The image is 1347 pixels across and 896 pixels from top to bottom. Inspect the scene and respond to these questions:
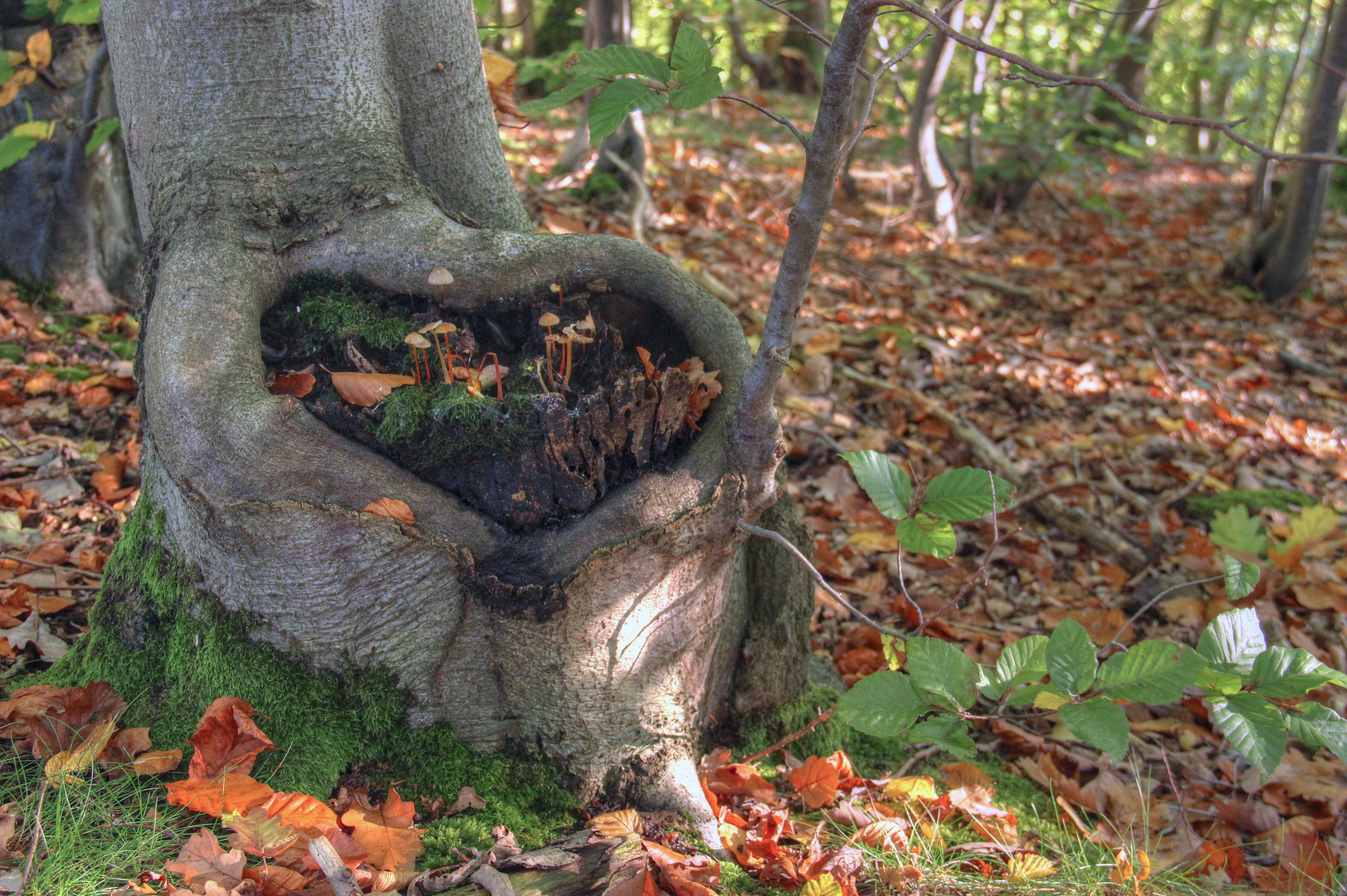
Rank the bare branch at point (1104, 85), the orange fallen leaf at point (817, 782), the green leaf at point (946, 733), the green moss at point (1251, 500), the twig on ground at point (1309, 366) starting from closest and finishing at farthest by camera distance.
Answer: the bare branch at point (1104, 85) < the green leaf at point (946, 733) < the orange fallen leaf at point (817, 782) < the green moss at point (1251, 500) < the twig on ground at point (1309, 366)

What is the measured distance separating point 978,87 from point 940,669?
693 centimetres

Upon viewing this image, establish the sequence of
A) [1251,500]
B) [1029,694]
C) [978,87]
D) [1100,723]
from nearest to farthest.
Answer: [1100,723] → [1029,694] → [1251,500] → [978,87]

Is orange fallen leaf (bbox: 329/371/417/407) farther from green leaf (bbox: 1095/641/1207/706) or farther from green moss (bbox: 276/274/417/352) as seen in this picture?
green leaf (bbox: 1095/641/1207/706)

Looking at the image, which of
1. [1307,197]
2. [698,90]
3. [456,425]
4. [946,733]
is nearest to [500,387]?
[456,425]

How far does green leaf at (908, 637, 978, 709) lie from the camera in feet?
6.10

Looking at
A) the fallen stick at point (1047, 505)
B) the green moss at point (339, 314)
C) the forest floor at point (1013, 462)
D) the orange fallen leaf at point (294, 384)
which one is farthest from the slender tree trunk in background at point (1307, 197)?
the orange fallen leaf at point (294, 384)

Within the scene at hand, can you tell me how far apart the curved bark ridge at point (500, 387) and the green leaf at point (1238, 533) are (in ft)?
8.17

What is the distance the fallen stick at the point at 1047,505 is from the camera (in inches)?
148

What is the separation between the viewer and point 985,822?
7.59ft

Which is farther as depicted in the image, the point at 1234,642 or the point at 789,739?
the point at 789,739

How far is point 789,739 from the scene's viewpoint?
243 centimetres

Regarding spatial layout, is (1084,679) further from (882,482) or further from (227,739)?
(227,739)

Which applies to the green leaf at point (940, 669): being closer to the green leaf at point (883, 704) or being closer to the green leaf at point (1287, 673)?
the green leaf at point (883, 704)

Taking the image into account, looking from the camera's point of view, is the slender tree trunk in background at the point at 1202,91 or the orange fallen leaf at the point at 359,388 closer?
the orange fallen leaf at the point at 359,388
